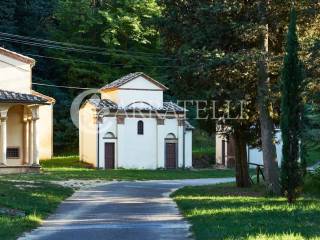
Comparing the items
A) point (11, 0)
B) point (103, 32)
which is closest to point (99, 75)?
point (103, 32)

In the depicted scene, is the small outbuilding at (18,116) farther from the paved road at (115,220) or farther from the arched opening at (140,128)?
the paved road at (115,220)

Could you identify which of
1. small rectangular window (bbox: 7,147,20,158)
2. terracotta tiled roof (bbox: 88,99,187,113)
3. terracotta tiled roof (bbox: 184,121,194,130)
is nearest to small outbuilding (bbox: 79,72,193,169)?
terracotta tiled roof (bbox: 88,99,187,113)

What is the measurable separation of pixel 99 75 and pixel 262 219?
156 feet

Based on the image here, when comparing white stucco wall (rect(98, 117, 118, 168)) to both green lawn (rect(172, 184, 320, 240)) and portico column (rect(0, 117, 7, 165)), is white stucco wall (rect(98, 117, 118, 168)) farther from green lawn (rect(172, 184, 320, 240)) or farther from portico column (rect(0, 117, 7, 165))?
green lawn (rect(172, 184, 320, 240))

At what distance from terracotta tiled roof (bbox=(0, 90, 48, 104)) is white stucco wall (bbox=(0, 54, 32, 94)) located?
66.4 inches

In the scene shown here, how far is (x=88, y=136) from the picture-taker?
49625 mm

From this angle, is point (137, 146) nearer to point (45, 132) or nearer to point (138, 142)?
point (138, 142)

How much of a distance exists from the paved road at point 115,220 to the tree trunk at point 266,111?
401cm

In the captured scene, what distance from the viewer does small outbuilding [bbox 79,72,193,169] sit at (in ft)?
156

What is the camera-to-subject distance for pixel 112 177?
3634 cm

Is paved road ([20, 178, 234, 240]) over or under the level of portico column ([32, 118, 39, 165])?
under

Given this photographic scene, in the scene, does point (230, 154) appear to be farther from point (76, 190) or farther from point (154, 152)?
point (76, 190)

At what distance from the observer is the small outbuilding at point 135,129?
47562 mm

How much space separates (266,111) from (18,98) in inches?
778
